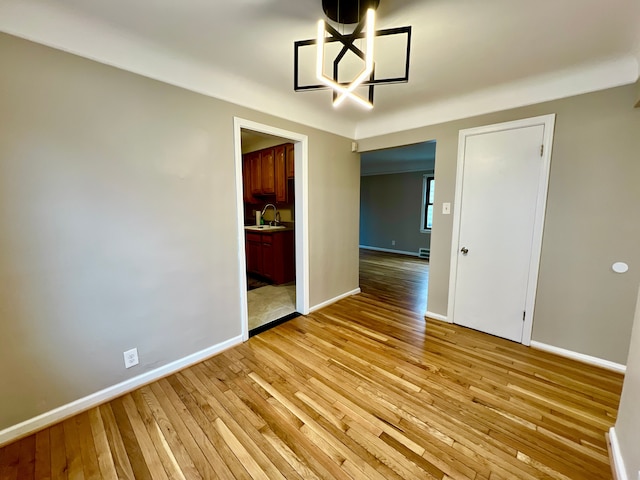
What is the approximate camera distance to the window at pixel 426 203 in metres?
6.72

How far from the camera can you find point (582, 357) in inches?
88.4

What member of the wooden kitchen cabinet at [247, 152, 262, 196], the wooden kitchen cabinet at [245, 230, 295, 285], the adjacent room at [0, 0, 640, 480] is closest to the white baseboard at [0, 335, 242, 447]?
the adjacent room at [0, 0, 640, 480]

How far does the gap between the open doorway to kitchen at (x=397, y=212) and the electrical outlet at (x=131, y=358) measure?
12.5 ft

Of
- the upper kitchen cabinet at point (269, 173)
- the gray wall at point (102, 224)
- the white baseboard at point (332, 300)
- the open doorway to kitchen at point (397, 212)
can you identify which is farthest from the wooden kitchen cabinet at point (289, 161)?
the open doorway to kitchen at point (397, 212)

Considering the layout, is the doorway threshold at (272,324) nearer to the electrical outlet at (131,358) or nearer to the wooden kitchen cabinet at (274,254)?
the electrical outlet at (131,358)

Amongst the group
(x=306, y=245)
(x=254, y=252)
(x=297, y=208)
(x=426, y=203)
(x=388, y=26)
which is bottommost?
(x=254, y=252)

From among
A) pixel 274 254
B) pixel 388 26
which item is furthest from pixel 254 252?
pixel 388 26

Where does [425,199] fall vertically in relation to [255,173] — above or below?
below

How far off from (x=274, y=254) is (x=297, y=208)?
1326 millimetres

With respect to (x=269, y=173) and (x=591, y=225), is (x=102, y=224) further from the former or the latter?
(x=591, y=225)

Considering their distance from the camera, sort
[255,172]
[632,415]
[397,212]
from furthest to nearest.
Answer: [397,212], [255,172], [632,415]

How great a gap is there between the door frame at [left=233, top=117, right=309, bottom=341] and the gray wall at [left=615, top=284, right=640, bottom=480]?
2509 millimetres

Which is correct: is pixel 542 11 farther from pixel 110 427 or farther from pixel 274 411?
pixel 110 427

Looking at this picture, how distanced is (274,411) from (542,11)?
2.84m
